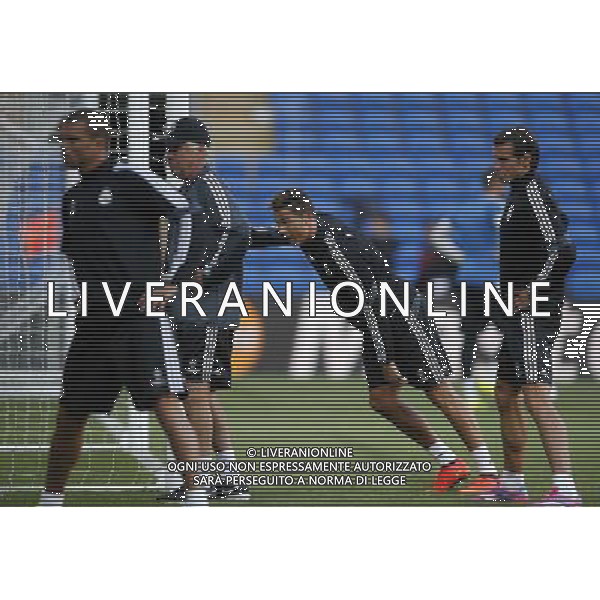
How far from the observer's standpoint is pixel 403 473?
9.88m

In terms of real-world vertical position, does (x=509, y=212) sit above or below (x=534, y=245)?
above

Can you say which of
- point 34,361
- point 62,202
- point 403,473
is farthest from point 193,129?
point 403,473

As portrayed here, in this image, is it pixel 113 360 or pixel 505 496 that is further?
pixel 505 496

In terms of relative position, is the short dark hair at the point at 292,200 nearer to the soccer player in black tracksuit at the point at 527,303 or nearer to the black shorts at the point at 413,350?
the black shorts at the point at 413,350

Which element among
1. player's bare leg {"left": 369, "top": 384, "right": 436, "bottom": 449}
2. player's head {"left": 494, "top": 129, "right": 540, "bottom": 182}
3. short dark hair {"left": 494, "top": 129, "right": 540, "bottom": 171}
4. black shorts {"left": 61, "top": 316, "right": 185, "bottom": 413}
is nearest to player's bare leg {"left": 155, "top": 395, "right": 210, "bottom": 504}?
black shorts {"left": 61, "top": 316, "right": 185, "bottom": 413}

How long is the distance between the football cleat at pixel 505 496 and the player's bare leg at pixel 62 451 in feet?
8.18

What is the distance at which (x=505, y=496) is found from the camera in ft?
32.5

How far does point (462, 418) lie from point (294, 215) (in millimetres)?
1607

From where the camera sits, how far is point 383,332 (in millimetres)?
9836

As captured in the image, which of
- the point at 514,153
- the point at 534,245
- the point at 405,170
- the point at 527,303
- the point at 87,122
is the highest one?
the point at 87,122

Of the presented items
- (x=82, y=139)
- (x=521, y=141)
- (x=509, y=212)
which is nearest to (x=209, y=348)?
(x=82, y=139)

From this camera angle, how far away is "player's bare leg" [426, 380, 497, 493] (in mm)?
9859

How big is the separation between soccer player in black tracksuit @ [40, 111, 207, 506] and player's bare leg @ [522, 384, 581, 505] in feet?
6.77

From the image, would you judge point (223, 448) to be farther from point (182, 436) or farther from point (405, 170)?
Answer: point (405, 170)
